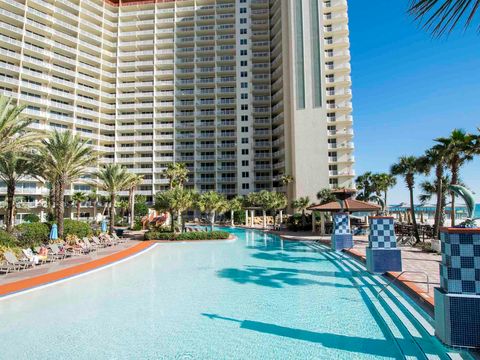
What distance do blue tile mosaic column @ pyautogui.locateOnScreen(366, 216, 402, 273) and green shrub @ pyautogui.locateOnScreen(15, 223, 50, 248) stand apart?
1908 centimetres

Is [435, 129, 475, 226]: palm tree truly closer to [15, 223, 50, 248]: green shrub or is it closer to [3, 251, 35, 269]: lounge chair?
[3, 251, 35, 269]: lounge chair

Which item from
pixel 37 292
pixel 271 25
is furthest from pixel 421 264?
pixel 271 25

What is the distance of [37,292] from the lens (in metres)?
10.2

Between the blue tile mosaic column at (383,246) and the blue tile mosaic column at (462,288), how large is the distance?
21.0 ft

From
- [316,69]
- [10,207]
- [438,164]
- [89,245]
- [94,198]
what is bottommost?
[89,245]

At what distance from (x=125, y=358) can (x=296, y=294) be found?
5.74 meters

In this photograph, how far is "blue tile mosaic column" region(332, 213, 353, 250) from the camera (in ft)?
59.9

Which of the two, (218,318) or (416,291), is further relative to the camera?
(416,291)

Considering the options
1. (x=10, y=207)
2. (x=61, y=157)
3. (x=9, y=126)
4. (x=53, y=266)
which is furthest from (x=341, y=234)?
(x=10, y=207)

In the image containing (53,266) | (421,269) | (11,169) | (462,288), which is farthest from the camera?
(11,169)

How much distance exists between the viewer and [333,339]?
21.3 feet

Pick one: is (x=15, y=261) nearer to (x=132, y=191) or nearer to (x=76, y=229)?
(x=76, y=229)

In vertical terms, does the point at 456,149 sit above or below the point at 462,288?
above

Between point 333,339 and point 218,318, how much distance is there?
3.04 metres
